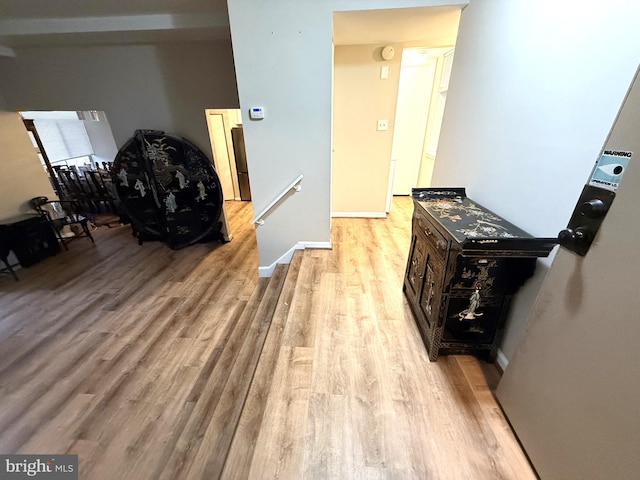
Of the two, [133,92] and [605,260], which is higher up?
[133,92]

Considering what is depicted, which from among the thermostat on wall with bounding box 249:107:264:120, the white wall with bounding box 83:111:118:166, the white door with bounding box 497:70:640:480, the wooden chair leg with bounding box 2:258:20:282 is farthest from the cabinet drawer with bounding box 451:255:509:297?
the white wall with bounding box 83:111:118:166

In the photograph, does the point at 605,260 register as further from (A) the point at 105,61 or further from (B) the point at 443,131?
(A) the point at 105,61

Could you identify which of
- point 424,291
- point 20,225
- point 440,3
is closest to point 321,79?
point 440,3

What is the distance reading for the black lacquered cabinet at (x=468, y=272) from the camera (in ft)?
3.75

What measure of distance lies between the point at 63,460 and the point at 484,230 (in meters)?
2.70

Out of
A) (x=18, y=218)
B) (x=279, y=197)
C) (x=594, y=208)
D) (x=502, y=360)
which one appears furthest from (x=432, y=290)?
(x=18, y=218)

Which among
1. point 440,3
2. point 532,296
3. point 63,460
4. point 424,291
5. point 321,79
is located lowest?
point 63,460

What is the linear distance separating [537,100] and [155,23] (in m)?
3.56

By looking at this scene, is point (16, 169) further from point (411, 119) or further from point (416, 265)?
point (411, 119)

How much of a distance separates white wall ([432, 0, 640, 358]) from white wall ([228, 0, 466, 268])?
0.72m

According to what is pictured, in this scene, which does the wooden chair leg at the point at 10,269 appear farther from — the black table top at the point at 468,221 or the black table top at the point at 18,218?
the black table top at the point at 468,221

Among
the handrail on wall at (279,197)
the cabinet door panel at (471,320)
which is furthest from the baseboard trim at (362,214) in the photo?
the cabinet door panel at (471,320)

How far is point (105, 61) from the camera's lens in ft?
11.0

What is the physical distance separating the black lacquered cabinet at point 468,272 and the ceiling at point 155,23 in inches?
69.3
